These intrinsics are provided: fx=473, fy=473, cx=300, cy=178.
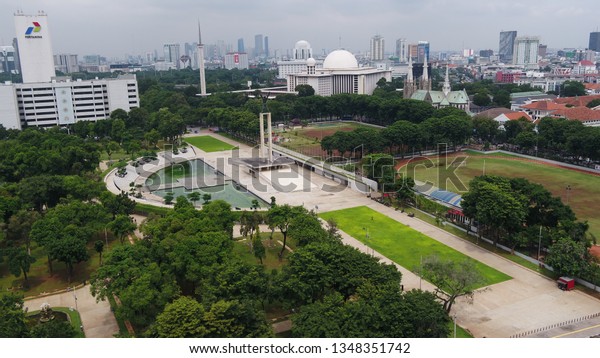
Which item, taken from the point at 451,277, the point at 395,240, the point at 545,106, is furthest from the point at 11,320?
the point at 545,106

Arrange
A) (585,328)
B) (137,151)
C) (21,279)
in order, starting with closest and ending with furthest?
(585,328) < (21,279) < (137,151)

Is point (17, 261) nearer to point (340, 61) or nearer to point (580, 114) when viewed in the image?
point (580, 114)

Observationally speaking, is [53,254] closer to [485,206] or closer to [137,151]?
[485,206]

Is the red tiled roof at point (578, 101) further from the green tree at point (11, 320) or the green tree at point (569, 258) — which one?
the green tree at point (11, 320)

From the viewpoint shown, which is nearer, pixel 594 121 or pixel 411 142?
pixel 411 142

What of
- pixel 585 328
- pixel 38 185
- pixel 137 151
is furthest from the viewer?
pixel 137 151

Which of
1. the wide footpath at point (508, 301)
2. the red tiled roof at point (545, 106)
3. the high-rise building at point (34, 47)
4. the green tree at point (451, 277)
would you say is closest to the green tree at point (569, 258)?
the wide footpath at point (508, 301)

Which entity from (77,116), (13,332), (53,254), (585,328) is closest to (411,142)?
(585,328)

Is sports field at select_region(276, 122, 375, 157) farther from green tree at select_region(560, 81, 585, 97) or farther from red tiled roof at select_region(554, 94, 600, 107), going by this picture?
green tree at select_region(560, 81, 585, 97)

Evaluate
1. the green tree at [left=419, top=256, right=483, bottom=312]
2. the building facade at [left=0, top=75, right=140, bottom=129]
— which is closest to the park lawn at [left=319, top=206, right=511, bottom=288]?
the green tree at [left=419, top=256, right=483, bottom=312]
